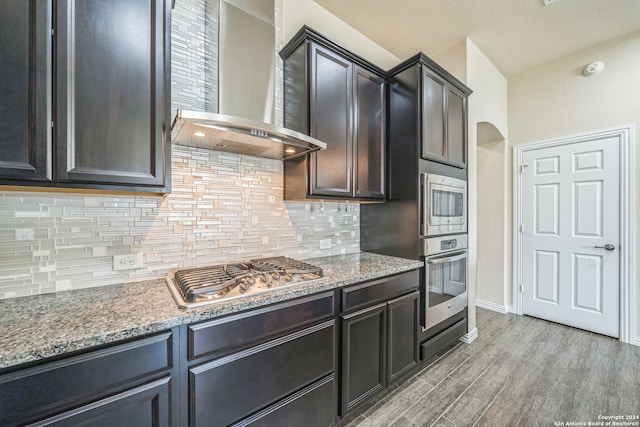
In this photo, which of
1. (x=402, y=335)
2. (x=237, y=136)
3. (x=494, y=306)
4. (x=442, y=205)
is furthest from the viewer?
(x=494, y=306)

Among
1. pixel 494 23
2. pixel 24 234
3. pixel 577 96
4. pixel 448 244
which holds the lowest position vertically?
pixel 448 244

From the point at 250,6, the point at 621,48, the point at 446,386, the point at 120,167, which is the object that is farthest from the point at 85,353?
the point at 621,48

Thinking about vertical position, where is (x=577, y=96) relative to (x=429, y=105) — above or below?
above

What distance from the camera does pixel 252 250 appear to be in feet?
6.22

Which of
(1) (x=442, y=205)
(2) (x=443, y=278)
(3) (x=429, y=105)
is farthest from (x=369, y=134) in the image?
(2) (x=443, y=278)

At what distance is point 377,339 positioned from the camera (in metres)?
1.74

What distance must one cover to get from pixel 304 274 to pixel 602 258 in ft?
11.3

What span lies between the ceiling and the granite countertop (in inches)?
97.0

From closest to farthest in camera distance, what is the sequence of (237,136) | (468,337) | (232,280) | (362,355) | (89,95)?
(89,95)
(232,280)
(237,136)
(362,355)
(468,337)

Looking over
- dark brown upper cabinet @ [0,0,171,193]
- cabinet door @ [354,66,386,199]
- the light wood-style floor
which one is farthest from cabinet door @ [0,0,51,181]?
the light wood-style floor

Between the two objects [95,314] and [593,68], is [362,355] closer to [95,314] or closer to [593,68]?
[95,314]

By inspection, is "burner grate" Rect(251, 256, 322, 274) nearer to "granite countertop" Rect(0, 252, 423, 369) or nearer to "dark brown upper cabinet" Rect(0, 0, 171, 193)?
"granite countertop" Rect(0, 252, 423, 369)

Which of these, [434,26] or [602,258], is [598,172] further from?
[434,26]

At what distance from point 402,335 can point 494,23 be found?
9.85 ft
